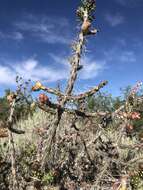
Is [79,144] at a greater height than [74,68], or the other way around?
[74,68]

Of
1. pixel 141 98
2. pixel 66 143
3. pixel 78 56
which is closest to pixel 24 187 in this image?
pixel 66 143

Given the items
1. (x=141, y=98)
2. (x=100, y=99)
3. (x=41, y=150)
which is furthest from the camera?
(x=100, y=99)

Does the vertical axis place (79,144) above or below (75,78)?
below

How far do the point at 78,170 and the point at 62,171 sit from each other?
280 millimetres

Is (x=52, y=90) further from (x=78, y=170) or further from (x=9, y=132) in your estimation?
(x=78, y=170)

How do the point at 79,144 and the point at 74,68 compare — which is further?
the point at 79,144

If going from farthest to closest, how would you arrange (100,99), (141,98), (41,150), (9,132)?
(100,99) → (141,98) → (41,150) → (9,132)

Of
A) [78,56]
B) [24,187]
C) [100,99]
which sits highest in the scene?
[100,99]

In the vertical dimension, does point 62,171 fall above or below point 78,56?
below

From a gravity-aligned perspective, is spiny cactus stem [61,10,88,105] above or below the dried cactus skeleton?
above

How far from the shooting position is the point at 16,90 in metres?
6.11

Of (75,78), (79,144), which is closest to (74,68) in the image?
(75,78)

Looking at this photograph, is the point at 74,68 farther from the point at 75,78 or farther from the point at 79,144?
the point at 79,144

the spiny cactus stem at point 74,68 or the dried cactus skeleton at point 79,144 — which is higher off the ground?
the spiny cactus stem at point 74,68
